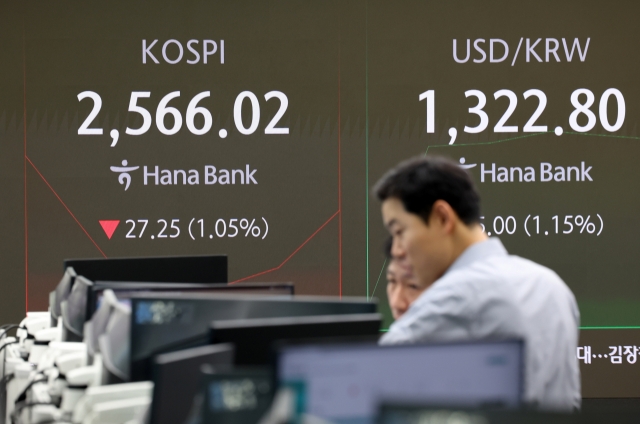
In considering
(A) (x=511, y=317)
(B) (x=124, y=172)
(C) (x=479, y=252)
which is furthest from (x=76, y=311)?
(B) (x=124, y=172)

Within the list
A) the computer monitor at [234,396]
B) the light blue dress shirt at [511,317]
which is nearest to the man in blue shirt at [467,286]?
the light blue dress shirt at [511,317]

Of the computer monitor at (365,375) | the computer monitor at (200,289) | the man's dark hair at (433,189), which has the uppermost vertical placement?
the man's dark hair at (433,189)

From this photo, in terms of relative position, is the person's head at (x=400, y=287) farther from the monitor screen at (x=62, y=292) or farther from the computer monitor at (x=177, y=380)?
the monitor screen at (x=62, y=292)

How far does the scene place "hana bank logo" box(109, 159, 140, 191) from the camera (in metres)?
4.27

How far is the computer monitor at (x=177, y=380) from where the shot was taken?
130cm

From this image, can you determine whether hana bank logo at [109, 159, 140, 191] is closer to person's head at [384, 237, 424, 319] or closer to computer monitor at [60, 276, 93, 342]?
computer monitor at [60, 276, 93, 342]

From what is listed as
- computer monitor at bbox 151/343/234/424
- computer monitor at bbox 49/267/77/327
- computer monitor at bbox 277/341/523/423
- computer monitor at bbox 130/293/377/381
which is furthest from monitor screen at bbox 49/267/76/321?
computer monitor at bbox 277/341/523/423

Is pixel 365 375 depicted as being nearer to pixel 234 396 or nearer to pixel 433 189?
pixel 234 396

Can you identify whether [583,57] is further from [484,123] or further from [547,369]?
[547,369]

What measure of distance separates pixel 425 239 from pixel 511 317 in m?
0.30

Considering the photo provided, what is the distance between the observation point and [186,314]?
5.44ft

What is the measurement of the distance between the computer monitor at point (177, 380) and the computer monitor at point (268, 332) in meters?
0.04

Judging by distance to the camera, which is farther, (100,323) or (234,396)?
(100,323)

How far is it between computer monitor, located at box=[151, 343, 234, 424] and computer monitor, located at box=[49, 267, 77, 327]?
1.29 metres
